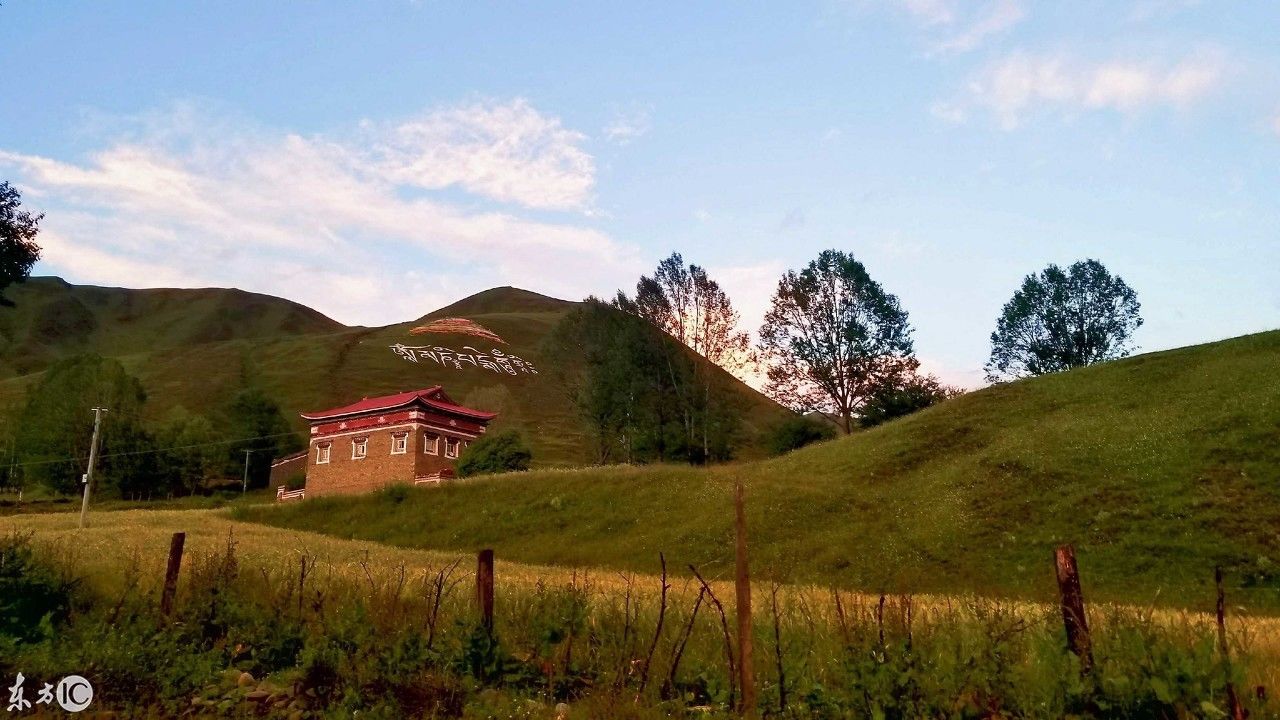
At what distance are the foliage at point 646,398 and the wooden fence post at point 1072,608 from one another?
2590 inches

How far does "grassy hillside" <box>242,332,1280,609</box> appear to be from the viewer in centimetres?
3222

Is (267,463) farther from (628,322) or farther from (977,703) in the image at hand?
(977,703)

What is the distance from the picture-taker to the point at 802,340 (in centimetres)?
7825

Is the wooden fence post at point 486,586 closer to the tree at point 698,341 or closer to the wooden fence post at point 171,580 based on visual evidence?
the wooden fence post at point 171,580

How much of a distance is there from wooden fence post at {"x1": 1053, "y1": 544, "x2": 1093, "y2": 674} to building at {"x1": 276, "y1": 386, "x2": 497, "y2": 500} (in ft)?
242

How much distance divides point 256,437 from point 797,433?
258 feet

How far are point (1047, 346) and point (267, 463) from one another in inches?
4051

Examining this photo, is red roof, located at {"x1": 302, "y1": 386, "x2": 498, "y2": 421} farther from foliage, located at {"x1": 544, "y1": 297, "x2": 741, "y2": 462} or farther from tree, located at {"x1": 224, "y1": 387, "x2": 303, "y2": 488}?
tree, located at {"x1": 224, "y1": 387, "x2": 303, "y2": 488}

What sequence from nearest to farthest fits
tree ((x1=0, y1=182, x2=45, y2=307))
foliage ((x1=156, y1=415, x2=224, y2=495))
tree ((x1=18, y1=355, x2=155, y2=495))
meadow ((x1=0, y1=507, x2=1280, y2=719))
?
meadow ((x1=0, y1=507, x2=1280, y2=719)), tree ((x1=0, y1=182, x2=45, y2=307)), tree ((x1=18, y1=355, x2=155, y2=495)), foliage ((x1=156, y1=415, x2=224, y2=495))

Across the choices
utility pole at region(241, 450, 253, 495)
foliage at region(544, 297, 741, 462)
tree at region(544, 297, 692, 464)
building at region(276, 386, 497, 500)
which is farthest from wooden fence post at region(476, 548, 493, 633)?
utility pole at region(241, 450, 253, 495)

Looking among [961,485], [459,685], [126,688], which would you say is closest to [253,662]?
[126,688]

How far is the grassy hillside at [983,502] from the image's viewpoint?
32.2 meters

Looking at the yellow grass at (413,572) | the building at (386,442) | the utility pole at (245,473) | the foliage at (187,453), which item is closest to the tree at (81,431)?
the foliage at (187,453)

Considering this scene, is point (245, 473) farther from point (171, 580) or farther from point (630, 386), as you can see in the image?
point (171, 580)
